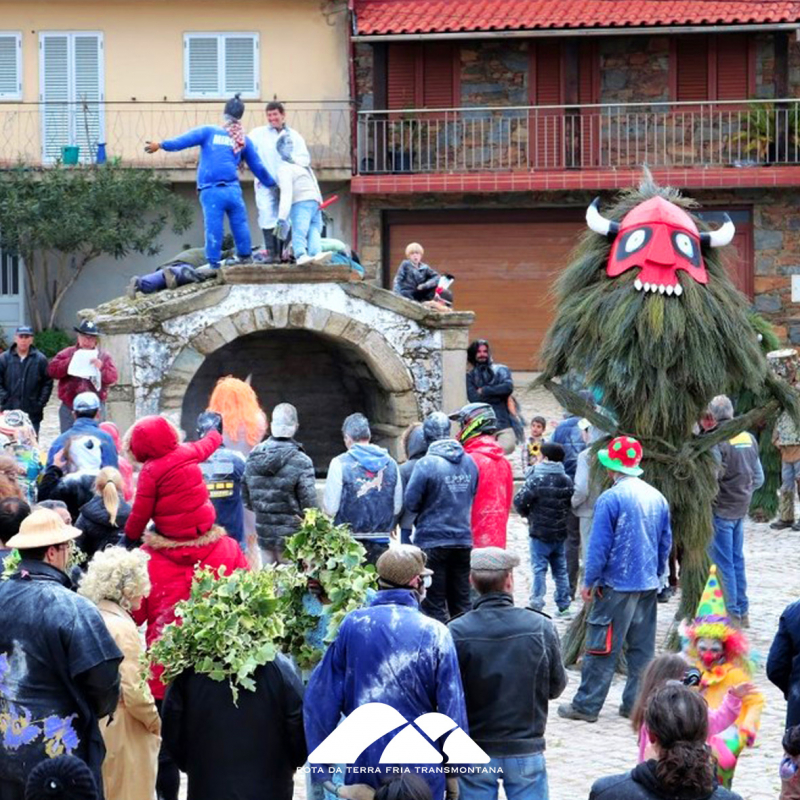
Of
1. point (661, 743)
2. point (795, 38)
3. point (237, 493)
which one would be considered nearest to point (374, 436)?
point (237, 493)

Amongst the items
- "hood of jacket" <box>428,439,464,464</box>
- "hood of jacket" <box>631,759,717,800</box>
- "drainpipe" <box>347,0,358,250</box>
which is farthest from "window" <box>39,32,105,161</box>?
"hood of jacket" <box>631,759,717,800</box>

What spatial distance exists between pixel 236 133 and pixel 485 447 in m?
6.16

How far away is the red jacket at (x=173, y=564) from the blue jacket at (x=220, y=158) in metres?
8.80

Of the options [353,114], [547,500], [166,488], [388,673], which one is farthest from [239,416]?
[353,114]

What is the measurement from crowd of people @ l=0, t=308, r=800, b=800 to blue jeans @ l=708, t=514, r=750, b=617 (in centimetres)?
152

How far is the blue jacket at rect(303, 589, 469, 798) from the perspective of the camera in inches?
277

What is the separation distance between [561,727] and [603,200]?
65.5 ft

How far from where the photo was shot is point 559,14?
29.2 metres

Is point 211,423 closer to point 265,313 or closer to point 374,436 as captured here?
point 265,313

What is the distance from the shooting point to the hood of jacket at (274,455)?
38.5ft

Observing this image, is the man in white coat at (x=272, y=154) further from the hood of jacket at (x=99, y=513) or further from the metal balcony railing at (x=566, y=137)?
the metal balcony railing at (x=566, y=137)

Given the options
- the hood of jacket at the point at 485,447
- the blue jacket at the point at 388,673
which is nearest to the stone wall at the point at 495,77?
the hood of jacket at the point at 485,447

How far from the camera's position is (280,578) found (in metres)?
7.88

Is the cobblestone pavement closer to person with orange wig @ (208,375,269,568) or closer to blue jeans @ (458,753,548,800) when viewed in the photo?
blue jeans @ (458,753,548,800)
